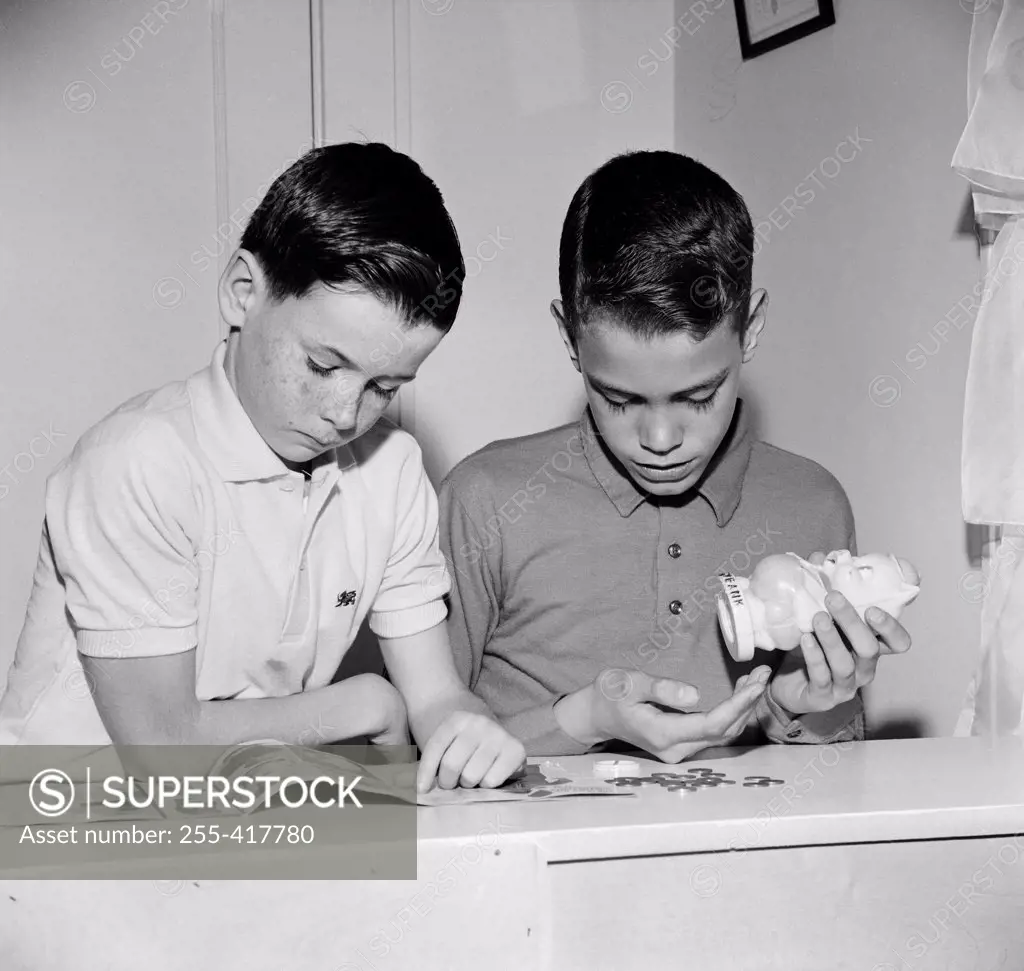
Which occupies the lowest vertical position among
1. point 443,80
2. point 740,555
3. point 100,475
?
point 740,555

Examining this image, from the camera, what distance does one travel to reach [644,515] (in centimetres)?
131

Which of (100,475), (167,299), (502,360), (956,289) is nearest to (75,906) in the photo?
(100,475)

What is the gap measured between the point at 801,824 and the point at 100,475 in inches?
23.3

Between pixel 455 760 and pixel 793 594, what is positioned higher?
pixel 793 594

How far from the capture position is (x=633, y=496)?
4.28 feet

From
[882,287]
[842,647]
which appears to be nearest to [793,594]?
[842,647]

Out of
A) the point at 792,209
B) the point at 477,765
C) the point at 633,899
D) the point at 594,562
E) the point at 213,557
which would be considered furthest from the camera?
the point at 792,209

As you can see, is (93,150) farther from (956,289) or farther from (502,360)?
(956,289)

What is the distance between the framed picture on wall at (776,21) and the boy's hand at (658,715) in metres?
0.97

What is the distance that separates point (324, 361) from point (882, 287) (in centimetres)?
80

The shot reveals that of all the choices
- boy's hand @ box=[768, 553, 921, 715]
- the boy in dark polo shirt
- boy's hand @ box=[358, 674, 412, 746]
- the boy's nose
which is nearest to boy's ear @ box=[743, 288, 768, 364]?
the boy in dark polo shirt

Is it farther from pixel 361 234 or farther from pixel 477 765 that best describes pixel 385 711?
pixel 361 234

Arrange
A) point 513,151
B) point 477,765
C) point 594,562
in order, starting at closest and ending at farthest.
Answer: point 477,765
point 594,562
point 513,151

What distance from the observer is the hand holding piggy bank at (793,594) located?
0.95 m
